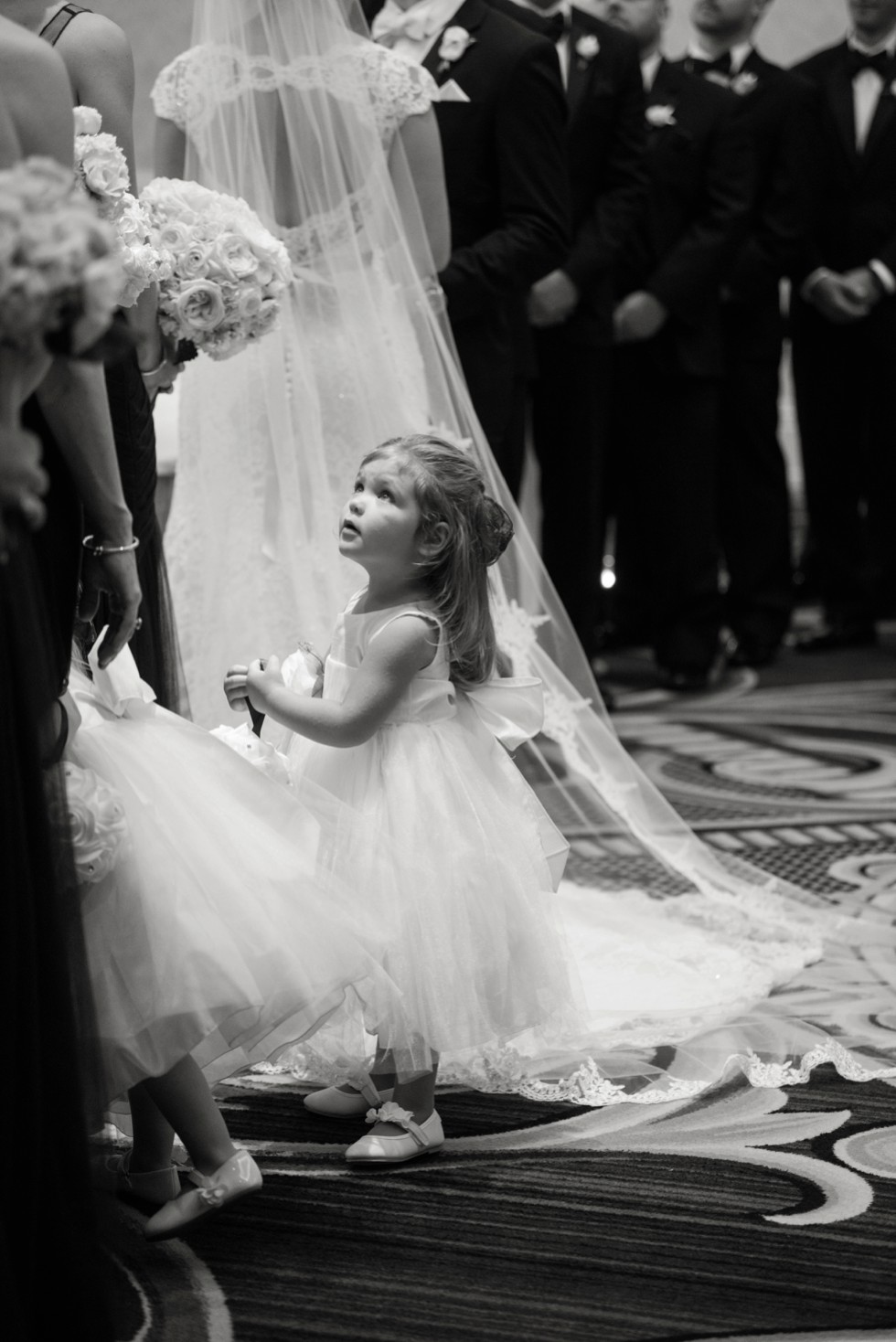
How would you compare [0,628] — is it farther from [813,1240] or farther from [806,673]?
[806,673]

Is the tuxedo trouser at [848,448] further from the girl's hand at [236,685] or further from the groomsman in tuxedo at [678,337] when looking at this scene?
the girl's hand at [236,685]

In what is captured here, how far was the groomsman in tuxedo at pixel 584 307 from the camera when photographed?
494cm

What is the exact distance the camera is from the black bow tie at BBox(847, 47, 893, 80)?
19.8ft

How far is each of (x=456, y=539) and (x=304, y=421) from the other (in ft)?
3.12

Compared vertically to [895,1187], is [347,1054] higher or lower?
higher

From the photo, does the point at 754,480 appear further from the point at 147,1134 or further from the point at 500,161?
the point at 147,1134

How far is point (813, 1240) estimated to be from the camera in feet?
6.77

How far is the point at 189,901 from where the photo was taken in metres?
1.99

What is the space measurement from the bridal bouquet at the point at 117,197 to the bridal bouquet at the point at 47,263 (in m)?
0.74

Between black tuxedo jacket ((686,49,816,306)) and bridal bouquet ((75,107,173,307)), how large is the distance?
3.71 meters

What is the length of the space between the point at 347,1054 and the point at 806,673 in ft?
12.2

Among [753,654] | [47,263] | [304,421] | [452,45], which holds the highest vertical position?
[452,45]

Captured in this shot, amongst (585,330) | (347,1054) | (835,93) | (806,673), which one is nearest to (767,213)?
(835,93)

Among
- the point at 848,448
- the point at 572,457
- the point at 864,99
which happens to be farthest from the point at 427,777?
the point at 864,99
